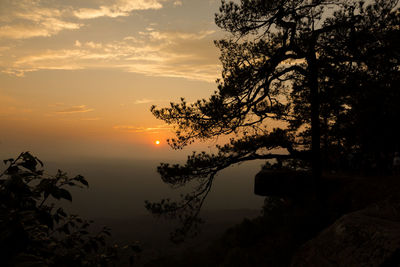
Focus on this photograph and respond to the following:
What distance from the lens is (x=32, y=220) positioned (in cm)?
210

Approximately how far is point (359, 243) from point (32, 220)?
17.1ft

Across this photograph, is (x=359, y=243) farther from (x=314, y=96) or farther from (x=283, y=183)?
(x=283, y=183)

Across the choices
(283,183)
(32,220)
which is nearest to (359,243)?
(32,220)

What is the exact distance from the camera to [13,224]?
183 centimetres

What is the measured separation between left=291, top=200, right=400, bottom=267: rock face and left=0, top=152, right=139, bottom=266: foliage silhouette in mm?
3804

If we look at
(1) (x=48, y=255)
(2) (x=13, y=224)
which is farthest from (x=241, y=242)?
(2) (x=13, y=224)

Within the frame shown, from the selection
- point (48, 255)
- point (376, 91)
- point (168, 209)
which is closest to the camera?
point (48, 255)

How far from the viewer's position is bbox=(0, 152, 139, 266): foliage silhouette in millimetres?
1784

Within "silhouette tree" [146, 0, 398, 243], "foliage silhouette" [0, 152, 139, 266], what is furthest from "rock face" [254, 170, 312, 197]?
"foliage silhouette" [0, 152, 139, 266]

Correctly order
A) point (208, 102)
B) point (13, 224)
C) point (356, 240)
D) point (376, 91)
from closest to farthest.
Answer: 1. point (13, 224)
2. point (356, 240)
3. point (376, 91)
4. point (208, 102)

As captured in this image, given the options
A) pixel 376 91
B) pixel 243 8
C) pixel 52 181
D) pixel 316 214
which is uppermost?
pixel 243 8

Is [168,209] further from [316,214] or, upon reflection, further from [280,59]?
[280,59]

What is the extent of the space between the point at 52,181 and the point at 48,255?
844 millimetres

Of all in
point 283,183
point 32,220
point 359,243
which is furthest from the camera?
point 283,183
